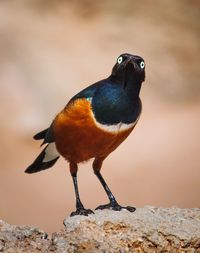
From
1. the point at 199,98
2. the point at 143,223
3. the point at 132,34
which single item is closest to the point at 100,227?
the point at 143,223

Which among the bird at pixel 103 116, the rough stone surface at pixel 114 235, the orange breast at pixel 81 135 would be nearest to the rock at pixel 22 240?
the rough stone surface at pixel 114 235

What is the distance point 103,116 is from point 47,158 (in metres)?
0.54

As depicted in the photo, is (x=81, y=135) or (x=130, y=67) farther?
(x=81, y=135)

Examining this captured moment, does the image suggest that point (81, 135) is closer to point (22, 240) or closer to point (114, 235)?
point (114, 235)

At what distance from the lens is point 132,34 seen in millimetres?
8305

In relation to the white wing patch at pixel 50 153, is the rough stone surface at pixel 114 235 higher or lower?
lower

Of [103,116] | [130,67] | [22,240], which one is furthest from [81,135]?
[22,240]

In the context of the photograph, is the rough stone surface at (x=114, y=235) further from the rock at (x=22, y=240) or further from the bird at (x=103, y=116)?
the bird at (x=103, y=116)

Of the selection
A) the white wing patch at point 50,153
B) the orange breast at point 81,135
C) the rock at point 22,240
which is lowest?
the rock at point 22,240

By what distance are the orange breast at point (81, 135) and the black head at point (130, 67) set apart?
19cm

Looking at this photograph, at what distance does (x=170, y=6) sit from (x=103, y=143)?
20.1 feet

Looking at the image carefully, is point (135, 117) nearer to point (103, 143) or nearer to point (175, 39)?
point (103, 143)

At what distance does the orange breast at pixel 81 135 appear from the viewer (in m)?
2.73

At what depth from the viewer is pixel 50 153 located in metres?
3.07
